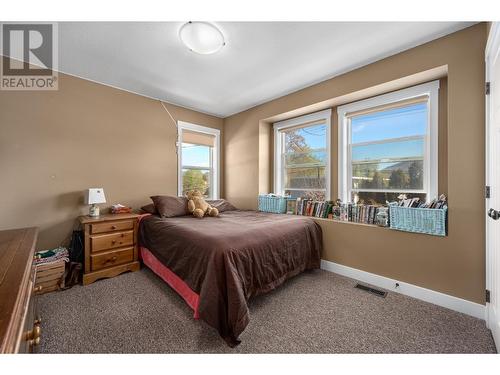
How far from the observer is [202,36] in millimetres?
1756

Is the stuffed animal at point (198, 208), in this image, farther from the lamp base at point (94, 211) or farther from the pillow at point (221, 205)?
the lamp base at point (94, 211)

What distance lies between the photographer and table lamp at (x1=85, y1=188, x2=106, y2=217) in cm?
243

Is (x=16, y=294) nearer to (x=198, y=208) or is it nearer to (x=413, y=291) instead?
(x=198, y=208)

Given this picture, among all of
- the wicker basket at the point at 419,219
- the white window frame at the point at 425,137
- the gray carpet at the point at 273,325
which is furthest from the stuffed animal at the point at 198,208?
the wicker basket at the point at 419,219

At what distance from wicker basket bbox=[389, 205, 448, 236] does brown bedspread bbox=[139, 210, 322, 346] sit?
0.87 meters

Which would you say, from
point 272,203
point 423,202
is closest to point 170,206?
point 272,203

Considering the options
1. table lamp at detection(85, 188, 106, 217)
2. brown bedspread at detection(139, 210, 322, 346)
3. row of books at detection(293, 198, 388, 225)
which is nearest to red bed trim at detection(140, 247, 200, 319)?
brown bedspread at detection(139, 210, 322, 346)

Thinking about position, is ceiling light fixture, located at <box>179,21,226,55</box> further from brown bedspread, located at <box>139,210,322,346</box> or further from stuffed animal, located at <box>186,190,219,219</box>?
stuffed animal, located at <box>186,190,219,219</box>

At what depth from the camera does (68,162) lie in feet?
8.23

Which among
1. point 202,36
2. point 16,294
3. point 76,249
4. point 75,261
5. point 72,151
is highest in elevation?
point 202,36

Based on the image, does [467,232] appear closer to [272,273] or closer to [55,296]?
[272,273]

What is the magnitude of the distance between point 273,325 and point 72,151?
2975mm

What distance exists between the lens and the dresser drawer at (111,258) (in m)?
2.28
